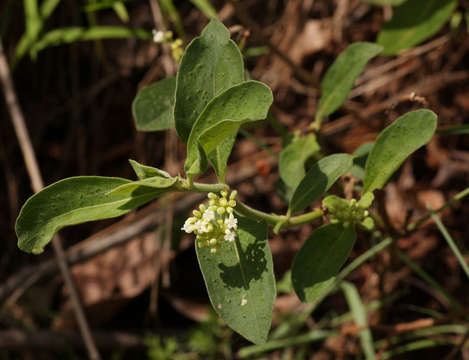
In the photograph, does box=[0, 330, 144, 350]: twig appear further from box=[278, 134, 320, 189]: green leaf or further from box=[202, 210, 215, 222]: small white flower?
box=[202, 210, 215, 222]: small white flower

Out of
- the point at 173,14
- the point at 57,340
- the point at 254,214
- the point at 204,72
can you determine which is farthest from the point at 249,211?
the point at 57,340

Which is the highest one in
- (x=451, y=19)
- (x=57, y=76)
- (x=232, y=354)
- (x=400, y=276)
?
(x=451, y=19)

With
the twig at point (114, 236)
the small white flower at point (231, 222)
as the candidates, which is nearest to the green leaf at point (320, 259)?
the small white flower at point (231, 222)

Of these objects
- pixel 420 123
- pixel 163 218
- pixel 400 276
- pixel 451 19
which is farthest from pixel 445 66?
pixel 163 218

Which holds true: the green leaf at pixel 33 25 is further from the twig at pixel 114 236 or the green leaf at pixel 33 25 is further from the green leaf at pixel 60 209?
the green leaf at pixel 60 209

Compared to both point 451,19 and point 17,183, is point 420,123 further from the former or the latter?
point 17,183
